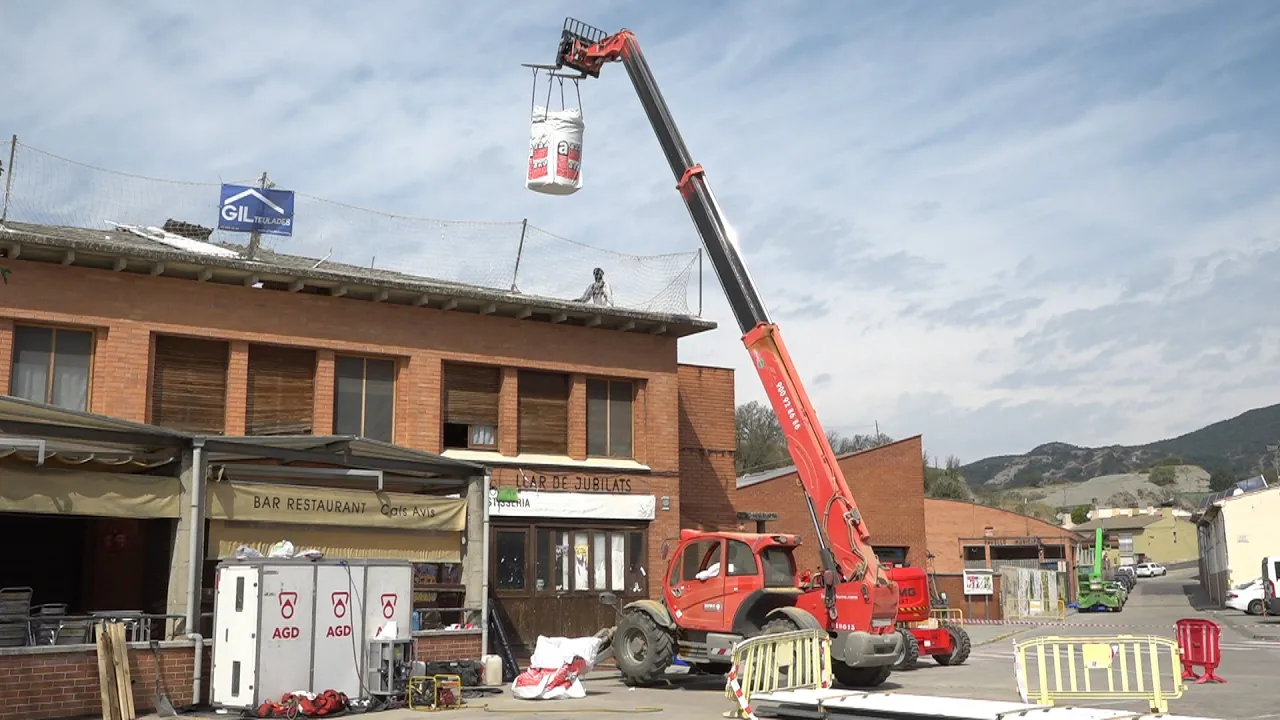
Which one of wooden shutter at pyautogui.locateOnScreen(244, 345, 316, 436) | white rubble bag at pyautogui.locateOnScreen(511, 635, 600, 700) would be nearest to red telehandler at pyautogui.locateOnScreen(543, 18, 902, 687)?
white rubble bag at pyautogui.locateOnScreen(511, 635, 600, 700)

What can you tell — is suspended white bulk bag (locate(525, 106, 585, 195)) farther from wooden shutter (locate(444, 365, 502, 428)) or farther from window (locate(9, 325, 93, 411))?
window (locate(9, 325, 93, 411))

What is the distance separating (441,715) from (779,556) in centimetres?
653

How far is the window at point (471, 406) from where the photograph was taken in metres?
22.7

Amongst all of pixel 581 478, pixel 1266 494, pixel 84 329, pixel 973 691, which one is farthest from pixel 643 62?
pixel 1266 494

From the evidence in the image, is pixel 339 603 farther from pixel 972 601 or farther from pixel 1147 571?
pixel 1147 571

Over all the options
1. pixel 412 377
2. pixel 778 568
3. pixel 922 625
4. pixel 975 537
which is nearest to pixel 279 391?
pixel 412 377

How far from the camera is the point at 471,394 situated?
22969mm

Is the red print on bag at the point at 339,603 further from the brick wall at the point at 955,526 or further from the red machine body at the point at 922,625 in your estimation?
the brick wall at the point at 955,526

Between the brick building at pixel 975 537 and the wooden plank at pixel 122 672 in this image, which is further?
the brick building at pixel 975 537

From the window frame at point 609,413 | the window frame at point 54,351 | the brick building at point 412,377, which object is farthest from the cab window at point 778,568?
the window frame at point 54,351

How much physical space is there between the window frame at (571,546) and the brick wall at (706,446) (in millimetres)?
2387

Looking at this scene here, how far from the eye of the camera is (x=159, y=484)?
1576 cm

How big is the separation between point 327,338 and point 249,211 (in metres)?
2.73

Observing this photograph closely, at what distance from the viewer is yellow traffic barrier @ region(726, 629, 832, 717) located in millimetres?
13867
